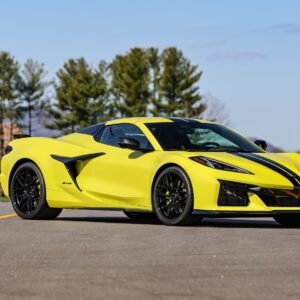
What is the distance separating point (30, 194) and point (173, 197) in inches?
96.6

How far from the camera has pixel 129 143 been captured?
11117 millimetres

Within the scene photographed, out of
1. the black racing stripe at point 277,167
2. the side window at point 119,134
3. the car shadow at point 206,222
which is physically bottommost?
the car shadow at point 206,222

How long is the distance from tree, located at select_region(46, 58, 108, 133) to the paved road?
9532cm

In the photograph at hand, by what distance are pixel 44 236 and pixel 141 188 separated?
6.30 feet

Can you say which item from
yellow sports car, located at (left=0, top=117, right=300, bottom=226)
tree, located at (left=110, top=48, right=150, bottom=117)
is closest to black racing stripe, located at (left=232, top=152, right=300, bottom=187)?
yellow sports car, located at (left=0, top=117, right=300, bottom=226)

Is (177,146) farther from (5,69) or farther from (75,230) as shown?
(5,69)

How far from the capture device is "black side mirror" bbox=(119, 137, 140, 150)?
36.5 feet

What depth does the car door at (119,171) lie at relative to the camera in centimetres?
1102

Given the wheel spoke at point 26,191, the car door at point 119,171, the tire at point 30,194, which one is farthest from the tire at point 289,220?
the wheel spoke at point 26,191

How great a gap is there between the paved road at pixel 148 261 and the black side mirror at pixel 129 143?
3.12 feet

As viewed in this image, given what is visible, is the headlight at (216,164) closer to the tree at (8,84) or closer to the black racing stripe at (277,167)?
the black racing stripe at (277,167)

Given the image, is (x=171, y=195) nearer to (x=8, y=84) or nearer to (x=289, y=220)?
(x=289, y=220)

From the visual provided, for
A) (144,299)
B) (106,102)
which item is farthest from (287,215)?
(106,102)

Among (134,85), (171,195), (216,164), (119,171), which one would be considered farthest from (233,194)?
(134,85)
